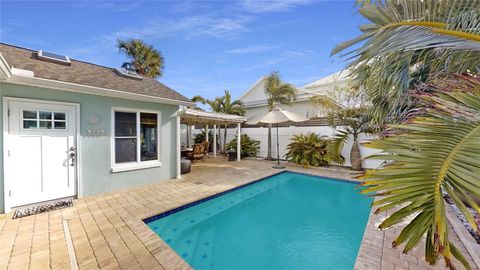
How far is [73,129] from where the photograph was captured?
18.4 ft

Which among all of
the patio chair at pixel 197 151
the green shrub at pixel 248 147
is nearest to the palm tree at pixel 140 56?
the patio chair at pixel 197 151

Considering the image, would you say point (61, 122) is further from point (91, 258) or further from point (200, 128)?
point (200, 128)

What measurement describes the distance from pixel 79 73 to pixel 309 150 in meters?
10.4

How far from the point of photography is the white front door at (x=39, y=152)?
4766 millimetres

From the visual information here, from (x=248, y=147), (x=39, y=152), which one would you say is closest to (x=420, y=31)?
(x=39, y=152)

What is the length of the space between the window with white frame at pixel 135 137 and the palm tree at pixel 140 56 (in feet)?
37.0

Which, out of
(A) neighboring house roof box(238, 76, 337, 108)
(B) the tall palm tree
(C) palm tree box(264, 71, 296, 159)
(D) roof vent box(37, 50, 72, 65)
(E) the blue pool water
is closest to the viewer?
(E) the blue pool water

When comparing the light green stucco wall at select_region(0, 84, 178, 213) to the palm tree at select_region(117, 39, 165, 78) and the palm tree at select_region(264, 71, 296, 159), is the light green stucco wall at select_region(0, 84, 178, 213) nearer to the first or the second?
the palm tree at select_region(264, 71, 296, 159)

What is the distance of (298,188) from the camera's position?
8.22 meters

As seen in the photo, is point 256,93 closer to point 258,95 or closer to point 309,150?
point 258,95

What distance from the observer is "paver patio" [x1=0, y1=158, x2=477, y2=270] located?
3.13 m

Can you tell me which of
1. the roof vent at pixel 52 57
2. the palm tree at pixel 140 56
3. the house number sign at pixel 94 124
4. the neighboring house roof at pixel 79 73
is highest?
the palm tree at pixel 140 56

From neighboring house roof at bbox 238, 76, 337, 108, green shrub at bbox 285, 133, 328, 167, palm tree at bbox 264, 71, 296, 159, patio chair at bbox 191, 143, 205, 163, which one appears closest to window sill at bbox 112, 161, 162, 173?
patio chair at bbox 191, 143, 205, 163

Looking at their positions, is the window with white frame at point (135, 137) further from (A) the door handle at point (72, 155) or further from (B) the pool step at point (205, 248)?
(B) the pool step at point (205, 248)
